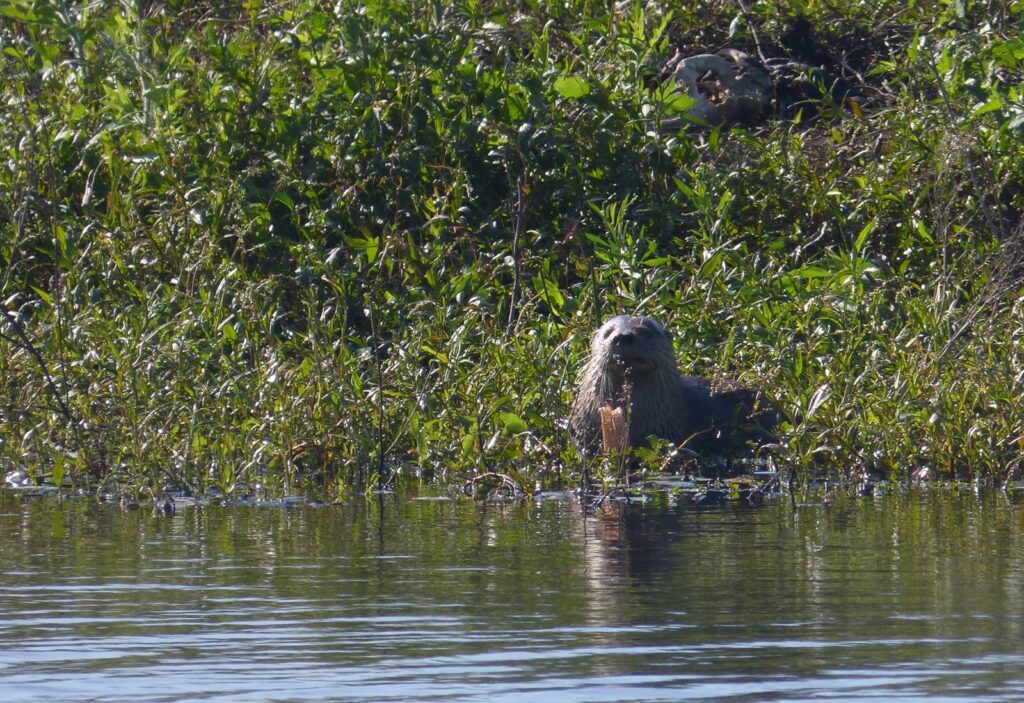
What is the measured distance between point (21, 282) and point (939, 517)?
4.37 metres

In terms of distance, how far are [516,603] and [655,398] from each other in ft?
9.68

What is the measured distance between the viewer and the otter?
6.63m

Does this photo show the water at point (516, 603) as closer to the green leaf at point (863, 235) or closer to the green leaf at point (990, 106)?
the green leaf at point (863, 235)

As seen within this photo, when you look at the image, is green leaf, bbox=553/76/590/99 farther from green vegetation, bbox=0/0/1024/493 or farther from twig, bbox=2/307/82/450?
twig, bbox=2/307/82/450

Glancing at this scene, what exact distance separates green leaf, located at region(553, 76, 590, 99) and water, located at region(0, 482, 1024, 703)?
10.6 ft

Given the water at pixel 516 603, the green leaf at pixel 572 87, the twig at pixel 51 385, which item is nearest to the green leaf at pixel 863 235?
the green leaf at pixel 572 87

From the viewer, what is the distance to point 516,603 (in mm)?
3930

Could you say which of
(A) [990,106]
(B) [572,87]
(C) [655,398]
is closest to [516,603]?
(C) [655,398]

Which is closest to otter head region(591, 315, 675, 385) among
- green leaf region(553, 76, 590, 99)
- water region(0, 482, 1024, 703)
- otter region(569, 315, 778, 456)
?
otter region(569, 315, 778, 456)

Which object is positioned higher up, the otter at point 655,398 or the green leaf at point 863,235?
the green leaf at point 863,235

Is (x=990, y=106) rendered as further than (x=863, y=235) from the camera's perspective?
Yes

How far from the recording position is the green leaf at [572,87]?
8320 mm

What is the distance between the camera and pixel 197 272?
758 centimetres

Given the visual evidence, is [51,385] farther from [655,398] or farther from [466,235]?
[466,235]
